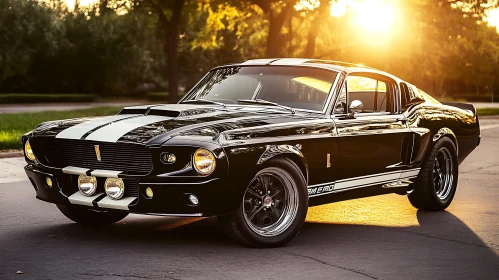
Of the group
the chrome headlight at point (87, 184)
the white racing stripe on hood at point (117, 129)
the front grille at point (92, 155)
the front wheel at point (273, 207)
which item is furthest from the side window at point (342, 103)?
the chrome headlight at point (87, 184)

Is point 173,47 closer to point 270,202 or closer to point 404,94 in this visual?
point 404,94

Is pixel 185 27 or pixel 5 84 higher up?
pixel 185 27

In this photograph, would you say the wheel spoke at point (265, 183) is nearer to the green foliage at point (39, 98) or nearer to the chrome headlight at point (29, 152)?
the chrome headlight at point (29, 152)

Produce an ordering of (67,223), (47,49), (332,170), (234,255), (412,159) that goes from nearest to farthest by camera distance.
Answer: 1. (234,255)
2. (332,170)
3. (67,223)
4. (412,159)
5. (47,49)

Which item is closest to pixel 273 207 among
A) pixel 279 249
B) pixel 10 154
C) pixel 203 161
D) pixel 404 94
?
pixel 279 249

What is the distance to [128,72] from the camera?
209 feet

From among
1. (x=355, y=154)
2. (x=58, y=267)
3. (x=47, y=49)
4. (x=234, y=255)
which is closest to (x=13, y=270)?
(x=58, y=267)

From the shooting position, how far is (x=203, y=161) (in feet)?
20.4

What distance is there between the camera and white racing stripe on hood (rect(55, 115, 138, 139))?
6742 millimetres

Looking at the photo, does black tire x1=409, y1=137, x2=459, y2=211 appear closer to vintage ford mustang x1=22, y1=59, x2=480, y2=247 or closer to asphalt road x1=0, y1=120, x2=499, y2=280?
vintage ford mustang x1=22, y1=59, x2=480, y2=247

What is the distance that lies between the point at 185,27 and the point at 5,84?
48.2ft

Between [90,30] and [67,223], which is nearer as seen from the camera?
[67,223]

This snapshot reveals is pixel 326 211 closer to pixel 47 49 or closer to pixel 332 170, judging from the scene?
pixel 332 170

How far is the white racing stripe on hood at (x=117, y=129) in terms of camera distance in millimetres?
6492
